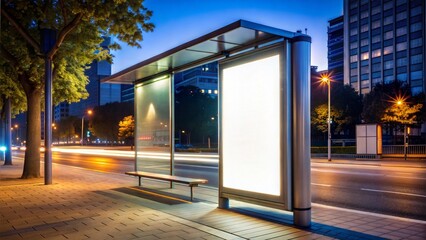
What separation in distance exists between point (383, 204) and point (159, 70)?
6.91m

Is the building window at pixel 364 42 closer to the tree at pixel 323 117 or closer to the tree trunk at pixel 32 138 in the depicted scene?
the tree at pixel 323 117

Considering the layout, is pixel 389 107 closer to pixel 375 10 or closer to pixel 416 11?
pixel 416 11

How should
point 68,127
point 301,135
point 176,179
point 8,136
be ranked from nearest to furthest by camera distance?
1. point 301,135
2. point 176,179
3. point 8,136
4. point 68,127

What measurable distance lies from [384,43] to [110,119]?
193 feet

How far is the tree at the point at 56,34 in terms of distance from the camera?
12.2 meters

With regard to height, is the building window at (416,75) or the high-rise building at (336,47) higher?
the high-rise building at (336,47)

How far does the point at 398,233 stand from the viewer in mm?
6199

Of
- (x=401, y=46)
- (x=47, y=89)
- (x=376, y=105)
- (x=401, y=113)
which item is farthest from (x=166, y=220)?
(x=401, y=46)

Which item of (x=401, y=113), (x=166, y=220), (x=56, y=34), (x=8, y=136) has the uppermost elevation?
(x=56, y=34)

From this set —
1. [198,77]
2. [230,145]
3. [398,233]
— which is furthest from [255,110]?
[198,77]

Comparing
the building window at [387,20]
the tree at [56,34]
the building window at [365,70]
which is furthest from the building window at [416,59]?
the tree at [56,34]

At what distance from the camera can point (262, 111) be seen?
7.29 m

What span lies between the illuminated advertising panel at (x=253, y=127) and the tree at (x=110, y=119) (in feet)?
244

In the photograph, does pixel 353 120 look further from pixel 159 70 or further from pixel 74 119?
pixel 74 119
